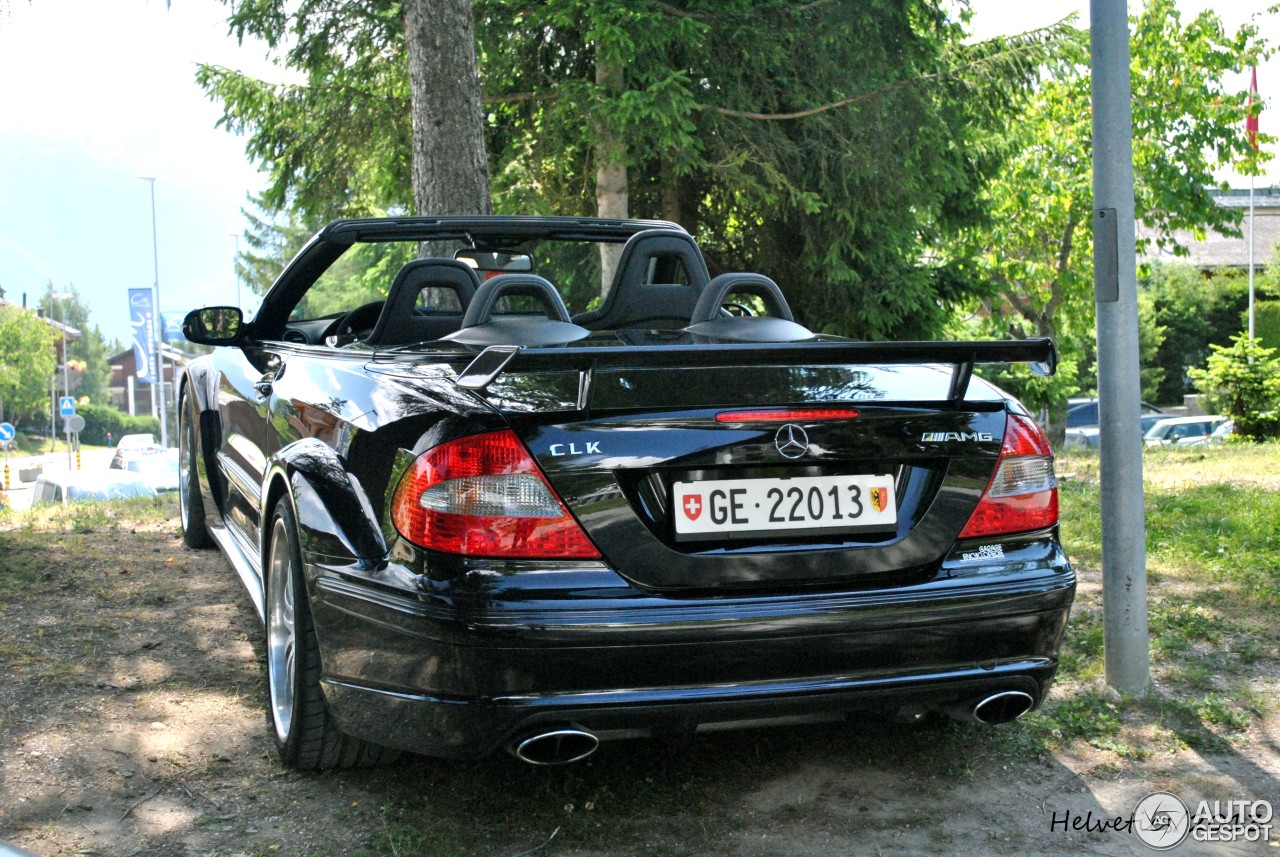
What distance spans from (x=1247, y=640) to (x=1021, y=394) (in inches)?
583

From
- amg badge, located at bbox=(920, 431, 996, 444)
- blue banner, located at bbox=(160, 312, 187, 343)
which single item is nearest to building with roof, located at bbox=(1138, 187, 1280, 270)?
blue banner, located at bbox=(160, 312, 187, 343)

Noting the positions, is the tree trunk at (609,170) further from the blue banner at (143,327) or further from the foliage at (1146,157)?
the blue banner at (143,327)

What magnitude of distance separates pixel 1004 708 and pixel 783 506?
0.80 meters

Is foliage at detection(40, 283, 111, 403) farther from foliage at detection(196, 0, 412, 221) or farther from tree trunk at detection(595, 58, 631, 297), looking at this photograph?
tree trunk at detection(595, 58, 631, 297)

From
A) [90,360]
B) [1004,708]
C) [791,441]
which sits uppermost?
[90,360]

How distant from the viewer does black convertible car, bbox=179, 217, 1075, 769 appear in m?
2.66

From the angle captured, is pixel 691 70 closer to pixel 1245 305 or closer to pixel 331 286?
pixel 331 286

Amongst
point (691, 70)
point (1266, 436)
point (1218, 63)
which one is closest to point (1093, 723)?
point (691, 70)

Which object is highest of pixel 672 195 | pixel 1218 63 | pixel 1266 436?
pixel 1218 63

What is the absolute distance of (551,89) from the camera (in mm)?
12047

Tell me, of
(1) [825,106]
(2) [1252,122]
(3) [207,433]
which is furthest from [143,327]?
(3) [207,433]

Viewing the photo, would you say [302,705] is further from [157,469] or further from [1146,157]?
[157,469]

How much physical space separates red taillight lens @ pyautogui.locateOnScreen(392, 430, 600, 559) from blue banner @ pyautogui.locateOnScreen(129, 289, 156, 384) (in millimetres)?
55135

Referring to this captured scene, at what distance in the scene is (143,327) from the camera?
178 feet
